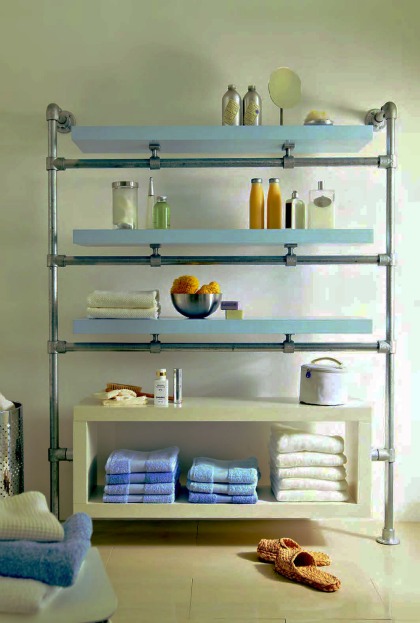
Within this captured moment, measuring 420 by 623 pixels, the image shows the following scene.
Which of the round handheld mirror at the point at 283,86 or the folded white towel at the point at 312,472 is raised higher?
the round handheld mirror at the point at 283,86

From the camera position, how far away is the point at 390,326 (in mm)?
3082

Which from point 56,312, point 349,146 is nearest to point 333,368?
point 349,146

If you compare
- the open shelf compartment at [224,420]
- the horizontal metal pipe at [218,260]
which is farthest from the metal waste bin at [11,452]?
the horizontal metal pipe at [218,260]

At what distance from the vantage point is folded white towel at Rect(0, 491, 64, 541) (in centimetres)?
144

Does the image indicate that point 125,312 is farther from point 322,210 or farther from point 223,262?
point 322,210

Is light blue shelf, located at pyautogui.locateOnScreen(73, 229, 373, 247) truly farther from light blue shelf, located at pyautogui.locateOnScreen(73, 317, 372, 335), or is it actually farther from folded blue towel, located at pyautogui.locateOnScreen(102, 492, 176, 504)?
folded blue towel, located at pyautogui.locateOnScreen(102, 492, 176, 504)

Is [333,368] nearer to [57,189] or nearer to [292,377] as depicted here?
[292,377]

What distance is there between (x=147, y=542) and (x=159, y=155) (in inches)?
63.0

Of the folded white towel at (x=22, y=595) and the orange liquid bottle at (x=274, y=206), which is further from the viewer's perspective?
the orange liquid bottle at (x=274, y=206)

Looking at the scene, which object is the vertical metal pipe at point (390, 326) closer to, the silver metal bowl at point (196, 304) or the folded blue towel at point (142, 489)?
the silver metal bowl at point (196, 304)

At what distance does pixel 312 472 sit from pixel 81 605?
1.77 meters

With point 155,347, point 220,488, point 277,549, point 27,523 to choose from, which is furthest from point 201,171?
point 27,523

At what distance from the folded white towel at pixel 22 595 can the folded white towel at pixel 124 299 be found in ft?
5.58

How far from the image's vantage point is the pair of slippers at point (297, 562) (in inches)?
101
